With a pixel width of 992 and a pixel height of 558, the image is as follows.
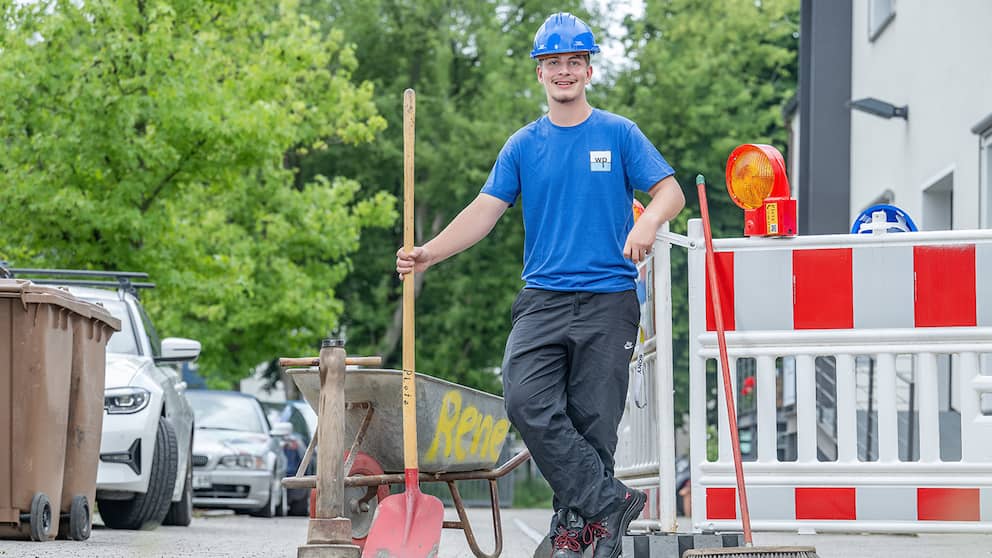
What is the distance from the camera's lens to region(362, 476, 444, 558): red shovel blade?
21.8 ft

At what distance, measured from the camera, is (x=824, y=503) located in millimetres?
6691

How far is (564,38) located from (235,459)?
14.0m

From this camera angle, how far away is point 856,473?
6695mm

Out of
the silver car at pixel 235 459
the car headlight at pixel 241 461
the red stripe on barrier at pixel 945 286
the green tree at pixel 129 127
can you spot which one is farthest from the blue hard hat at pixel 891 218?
the green tree at pixel 129 127

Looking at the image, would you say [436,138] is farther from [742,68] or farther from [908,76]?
[908,76]

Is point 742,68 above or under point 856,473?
above

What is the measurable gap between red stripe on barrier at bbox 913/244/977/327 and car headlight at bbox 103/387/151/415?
20.8 ft

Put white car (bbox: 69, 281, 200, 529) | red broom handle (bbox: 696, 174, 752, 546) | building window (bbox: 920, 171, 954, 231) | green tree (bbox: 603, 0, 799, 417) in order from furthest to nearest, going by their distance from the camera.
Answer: green tree (bbox: 603, 0, 799, 417)
building window (bbox: 920, 171, 954, 231)
white car (bbox: 69, 281, 200, 529)
red broom handle (bbox: 696, 174, 752, 546)

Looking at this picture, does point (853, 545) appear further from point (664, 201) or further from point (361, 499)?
point (664, 201)

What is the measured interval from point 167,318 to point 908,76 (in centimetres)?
1231

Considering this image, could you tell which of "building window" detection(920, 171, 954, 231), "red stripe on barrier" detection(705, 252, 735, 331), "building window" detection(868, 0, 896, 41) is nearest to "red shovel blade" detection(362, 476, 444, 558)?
"red stripe on barrier" detection(705, 252, 735, 331)

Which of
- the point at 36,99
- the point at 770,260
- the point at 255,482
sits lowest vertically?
Result: the point at 255,482

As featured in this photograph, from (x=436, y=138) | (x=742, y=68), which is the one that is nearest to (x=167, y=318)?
(x=436, y=138)

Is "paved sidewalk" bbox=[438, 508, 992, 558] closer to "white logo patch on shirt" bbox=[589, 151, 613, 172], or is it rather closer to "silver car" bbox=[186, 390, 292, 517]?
"white logo patch on shirt" bbox=[589, 151, 613, 172]
